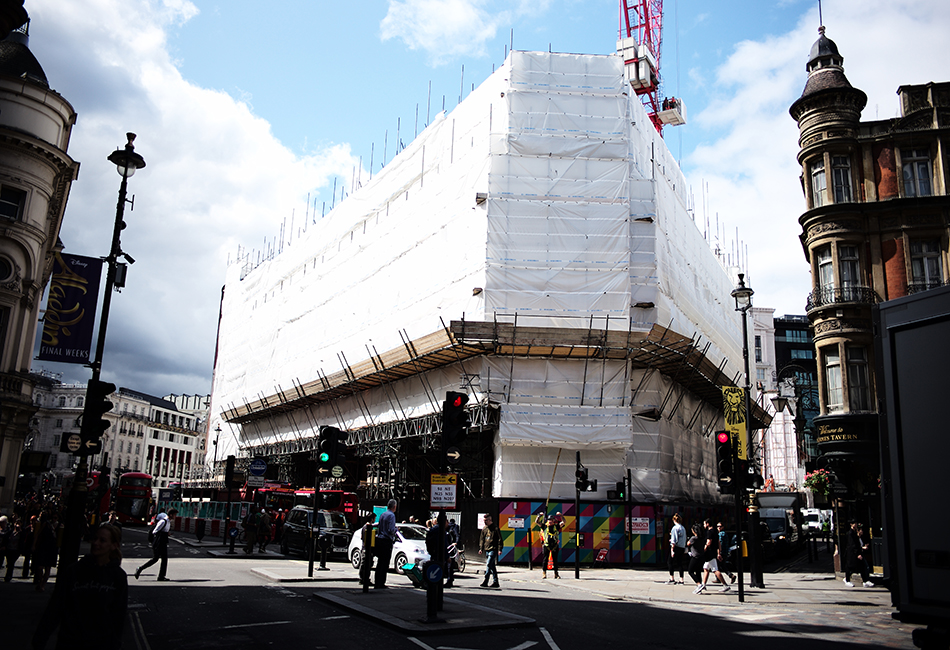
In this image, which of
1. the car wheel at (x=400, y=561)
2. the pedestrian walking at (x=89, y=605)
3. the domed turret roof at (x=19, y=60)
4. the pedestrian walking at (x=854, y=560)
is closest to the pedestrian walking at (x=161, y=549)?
the car wheel at (x=400, y=561)

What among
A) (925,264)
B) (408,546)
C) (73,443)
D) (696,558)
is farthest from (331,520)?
(925,264)

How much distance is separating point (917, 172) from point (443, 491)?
25.1 m

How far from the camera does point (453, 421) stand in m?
12.2

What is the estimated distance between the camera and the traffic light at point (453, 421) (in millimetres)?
12117

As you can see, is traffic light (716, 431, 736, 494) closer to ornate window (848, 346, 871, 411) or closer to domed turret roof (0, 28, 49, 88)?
ornate window (848, 346, 871, 411)

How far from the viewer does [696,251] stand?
38812mm

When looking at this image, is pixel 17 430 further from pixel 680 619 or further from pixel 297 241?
pixel 680 619

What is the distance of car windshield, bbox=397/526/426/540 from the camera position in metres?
20.5

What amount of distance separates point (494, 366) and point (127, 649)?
21133 mm

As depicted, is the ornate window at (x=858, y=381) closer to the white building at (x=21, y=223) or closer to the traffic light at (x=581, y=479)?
the traffic light at (x=581, y=479)

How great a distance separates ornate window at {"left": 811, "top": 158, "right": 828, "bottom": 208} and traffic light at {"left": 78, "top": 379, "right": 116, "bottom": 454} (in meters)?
26.6

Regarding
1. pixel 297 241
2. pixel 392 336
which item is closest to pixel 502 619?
pixel 392 336

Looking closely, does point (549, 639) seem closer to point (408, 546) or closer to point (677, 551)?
point (408, 546)

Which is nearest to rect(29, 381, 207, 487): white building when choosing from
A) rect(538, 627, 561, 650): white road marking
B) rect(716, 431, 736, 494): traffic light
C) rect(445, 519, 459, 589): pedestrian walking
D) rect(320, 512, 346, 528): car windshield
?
rect(320, 512, 346, 528): car windshield
